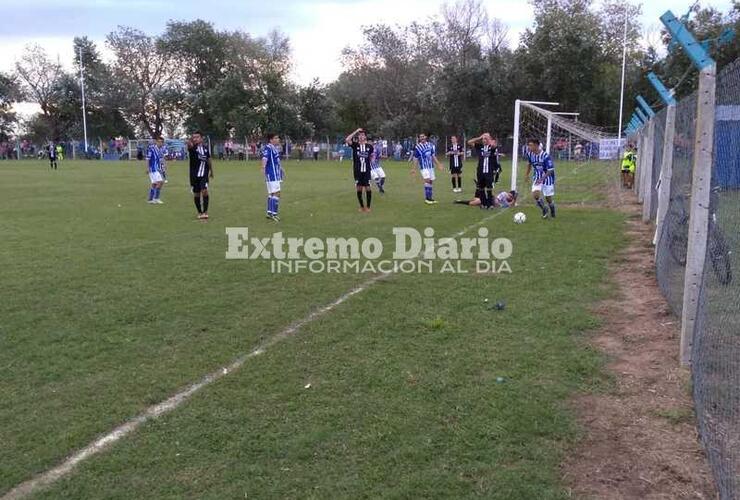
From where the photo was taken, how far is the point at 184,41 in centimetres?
6197

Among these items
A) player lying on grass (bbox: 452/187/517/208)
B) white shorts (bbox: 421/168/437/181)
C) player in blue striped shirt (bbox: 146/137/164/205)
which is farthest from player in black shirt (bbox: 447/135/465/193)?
player in blue striped shirt (bbox: 146/137/164/205)

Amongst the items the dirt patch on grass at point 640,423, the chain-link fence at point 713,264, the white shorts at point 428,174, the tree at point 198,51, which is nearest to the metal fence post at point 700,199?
the chain-link fence at point 713,264

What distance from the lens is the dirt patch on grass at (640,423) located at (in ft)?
11.8

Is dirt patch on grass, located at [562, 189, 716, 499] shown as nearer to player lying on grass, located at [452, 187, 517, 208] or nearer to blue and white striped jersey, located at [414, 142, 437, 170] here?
player lying on grass, located at [452, 187, 517, 208]

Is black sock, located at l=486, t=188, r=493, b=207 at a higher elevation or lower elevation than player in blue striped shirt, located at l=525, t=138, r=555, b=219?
lower

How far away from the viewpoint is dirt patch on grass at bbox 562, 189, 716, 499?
3586 mm

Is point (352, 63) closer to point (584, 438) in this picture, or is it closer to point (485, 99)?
point (485, 99)

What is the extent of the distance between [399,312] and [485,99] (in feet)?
144

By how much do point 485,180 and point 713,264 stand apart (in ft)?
29.1

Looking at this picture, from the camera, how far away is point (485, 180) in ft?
51.2

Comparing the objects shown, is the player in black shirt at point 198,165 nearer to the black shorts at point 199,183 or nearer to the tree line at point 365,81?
the black shorts at point 199,183

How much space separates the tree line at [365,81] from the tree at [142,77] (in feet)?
0.36

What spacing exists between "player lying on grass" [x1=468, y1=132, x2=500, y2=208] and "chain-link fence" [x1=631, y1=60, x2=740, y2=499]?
554 cm

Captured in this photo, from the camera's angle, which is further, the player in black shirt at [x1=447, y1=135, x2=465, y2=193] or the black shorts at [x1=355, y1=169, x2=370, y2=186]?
the player in black shirt at [x1=447, y1=135, x2=465, y2=193]
